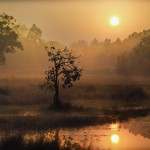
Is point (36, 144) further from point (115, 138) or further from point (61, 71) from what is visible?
point (61, 71)

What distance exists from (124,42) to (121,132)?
3943 inches

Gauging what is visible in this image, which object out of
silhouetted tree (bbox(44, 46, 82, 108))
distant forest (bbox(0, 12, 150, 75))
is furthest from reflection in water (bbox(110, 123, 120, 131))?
distant forest (bbox(0, 12, 150, 75))

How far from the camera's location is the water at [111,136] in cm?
3538

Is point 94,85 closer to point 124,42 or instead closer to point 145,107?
point 145,107

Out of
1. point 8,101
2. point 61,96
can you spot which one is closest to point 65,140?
point 8,101

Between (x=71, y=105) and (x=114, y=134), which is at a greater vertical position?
(x=71, y=105)

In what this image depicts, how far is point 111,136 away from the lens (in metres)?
39.5

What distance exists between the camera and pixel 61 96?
65.4m

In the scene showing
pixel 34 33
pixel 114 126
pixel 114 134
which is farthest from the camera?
pixel 34 33

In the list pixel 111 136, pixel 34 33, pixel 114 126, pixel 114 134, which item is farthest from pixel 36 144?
pixel 34 33

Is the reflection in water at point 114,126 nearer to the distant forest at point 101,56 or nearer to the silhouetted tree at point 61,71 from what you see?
the silhouetted tree at point 61,71

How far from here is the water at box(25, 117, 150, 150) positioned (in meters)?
35.4

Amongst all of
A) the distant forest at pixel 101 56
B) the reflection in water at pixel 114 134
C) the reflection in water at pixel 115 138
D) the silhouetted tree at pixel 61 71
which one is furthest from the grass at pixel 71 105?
the distant forest at pixel 101 56

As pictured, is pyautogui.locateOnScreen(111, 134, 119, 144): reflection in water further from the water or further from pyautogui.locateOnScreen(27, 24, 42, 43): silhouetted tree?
pyautogui.locateOnScreen(27, 24, 42, 43): silhouetted tree
